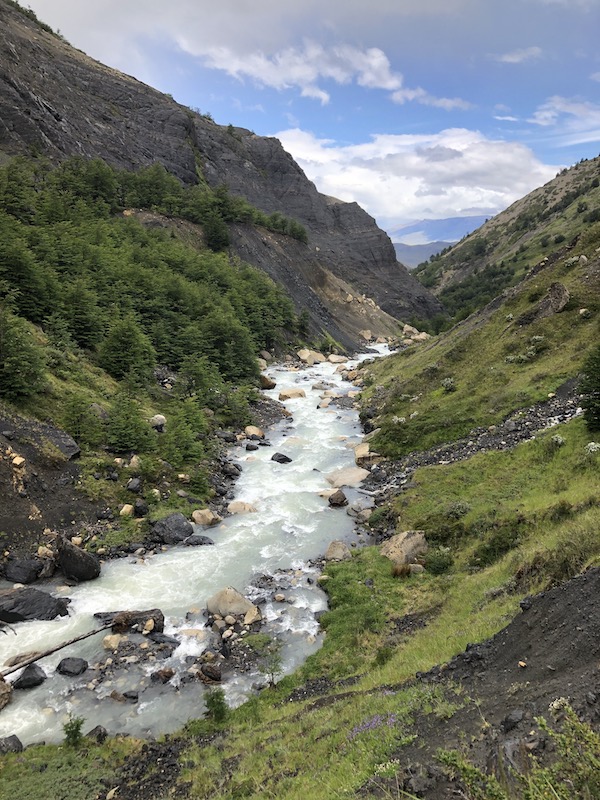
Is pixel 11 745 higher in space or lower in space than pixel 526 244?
lower

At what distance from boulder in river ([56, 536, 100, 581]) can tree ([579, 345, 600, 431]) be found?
23.0 m

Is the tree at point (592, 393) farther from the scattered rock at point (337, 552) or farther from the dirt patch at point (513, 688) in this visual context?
the dirt patch at point (513, 688)

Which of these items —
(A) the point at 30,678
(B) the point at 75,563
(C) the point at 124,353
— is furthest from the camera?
(C) the point at 124,353

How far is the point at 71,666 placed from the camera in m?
14.3

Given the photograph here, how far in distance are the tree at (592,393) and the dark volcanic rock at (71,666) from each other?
2273cm

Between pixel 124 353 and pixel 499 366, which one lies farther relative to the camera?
pixel 124 353

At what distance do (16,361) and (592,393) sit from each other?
28.7 meters

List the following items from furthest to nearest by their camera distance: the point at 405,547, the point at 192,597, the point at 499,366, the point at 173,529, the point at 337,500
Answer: the point at 499,366 < the point at 337,500 < the point at 173,529 < the point at 405,547 < the point at 192,597

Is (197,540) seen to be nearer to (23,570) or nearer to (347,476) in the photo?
(23,570)

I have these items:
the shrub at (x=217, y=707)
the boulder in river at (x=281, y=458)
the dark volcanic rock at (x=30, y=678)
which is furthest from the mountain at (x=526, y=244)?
the dark volcanic rock at (x=30, y=678)

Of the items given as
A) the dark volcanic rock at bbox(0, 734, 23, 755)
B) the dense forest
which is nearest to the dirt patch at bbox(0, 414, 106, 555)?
the dense forest

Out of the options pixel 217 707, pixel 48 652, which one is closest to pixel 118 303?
pixel 48 652

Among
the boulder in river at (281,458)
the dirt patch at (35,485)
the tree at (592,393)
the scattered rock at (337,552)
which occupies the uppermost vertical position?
the tree at (592,393)

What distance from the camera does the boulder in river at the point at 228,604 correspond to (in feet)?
56.9
